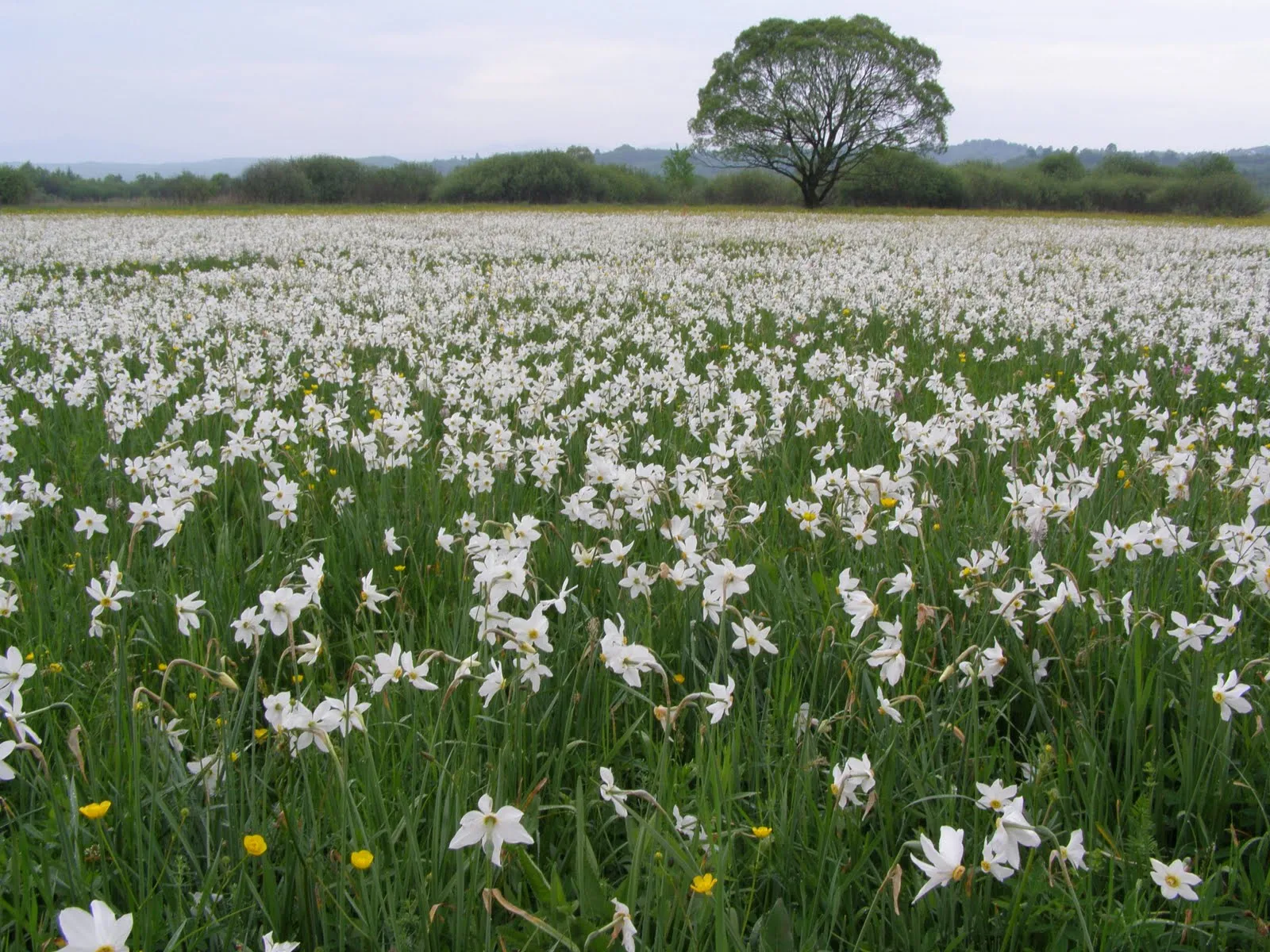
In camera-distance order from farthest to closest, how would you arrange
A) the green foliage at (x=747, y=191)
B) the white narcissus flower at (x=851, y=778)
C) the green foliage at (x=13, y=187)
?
the green foliage at (x=747, y=191), the green foliage at (x=13, y=187), the white narcissus flower at (x=851, y=778)

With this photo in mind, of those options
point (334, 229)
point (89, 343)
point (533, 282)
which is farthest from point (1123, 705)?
point (334, 229)

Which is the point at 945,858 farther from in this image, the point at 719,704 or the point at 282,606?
the point at 282,606

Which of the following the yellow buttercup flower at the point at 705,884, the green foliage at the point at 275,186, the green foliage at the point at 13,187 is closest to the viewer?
the yellow buttercup flower at the point at 705,884

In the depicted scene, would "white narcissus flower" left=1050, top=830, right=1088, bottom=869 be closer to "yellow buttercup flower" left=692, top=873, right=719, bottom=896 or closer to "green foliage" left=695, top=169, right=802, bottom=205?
"yellow buttercup flower" left=692, top=873, right=719, bottom=896

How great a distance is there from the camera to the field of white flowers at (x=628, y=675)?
1802 mm

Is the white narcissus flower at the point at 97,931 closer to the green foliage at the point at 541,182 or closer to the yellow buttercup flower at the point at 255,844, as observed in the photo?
the yellow buttercup flower at the point at 255,844

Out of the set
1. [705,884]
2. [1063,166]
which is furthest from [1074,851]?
[1063,166]

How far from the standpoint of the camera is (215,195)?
159ft

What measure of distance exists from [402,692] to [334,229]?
75.1ft

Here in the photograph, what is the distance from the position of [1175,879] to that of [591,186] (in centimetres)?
5914

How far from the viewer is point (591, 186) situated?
57406 millimetres

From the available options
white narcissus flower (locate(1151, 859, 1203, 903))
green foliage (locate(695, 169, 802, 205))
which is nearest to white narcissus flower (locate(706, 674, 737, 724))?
white narcissus flower (locate(1151, 859, 1203, 903))

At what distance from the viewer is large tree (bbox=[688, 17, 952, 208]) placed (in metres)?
52.2

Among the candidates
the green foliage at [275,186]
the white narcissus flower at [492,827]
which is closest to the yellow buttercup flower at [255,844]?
the white narcissus flower at [492,827]
